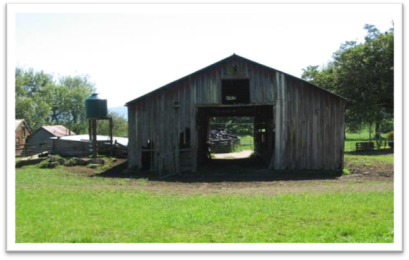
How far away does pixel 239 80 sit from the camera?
22781mm

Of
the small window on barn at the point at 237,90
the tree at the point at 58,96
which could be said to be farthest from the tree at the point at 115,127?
the small window on barn at the point at 237,90

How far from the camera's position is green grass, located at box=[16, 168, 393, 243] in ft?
27.7

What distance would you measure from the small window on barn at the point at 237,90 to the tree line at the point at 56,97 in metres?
49.7

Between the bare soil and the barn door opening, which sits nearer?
the bare soil

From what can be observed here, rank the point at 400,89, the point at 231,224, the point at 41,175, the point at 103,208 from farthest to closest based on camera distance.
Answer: the point at 41,175
the point at 103,208
the point at 231,224
the point at 400,89

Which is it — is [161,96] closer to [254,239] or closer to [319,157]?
[319,157]

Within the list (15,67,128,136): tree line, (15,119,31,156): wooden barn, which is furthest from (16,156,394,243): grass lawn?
(15,67,128,136): tree line

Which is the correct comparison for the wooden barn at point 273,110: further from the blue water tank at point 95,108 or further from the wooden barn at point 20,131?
the wooden barn at point 20,131

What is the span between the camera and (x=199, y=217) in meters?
10.4

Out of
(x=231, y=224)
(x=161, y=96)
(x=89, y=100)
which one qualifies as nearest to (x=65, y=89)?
(x=89, y=100)

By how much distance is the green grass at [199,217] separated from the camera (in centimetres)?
845

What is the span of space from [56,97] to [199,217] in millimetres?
78927

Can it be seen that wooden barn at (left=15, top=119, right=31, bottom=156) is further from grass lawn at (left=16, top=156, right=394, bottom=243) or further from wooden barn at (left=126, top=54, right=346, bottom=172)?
grass lawn at (left=16, top=156, right=394, bottom=243)

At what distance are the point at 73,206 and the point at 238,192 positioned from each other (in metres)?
6.12
